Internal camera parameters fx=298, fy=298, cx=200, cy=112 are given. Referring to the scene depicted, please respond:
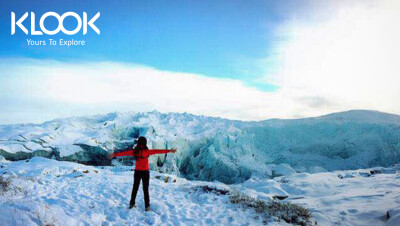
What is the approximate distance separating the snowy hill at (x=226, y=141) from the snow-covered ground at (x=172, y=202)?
7.24 m

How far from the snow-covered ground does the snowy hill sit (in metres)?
7.24

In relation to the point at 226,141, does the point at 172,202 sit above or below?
below

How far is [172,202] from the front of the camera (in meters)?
8.43

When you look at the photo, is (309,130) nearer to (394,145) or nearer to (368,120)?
(368,120)

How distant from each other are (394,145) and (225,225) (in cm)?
1827

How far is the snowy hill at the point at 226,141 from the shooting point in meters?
19.3

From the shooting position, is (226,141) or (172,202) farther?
(226,141)

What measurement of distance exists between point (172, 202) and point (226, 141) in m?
14.5

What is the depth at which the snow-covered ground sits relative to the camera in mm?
5766

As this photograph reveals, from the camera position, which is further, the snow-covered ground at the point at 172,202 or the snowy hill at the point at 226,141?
the snowy hill at the point at 226,141

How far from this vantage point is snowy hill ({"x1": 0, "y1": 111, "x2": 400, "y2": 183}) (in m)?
19.3

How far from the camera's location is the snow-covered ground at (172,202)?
5.77 meters

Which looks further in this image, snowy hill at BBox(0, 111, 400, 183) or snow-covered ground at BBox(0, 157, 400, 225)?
snowy hill at BBox(0, 111, 400, 183)

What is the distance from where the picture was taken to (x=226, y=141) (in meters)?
22.7
